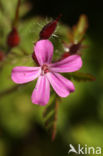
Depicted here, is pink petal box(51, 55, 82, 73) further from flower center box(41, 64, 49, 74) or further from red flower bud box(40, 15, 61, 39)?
red flower bud box(40, 15, 61, 39)

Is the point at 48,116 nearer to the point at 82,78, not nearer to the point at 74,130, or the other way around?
the point at 82,78

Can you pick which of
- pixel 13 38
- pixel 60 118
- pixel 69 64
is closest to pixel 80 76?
pixel 69 64

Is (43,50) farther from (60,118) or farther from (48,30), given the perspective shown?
(60,118)

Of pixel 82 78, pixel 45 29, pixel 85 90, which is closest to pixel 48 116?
pixel 82 78

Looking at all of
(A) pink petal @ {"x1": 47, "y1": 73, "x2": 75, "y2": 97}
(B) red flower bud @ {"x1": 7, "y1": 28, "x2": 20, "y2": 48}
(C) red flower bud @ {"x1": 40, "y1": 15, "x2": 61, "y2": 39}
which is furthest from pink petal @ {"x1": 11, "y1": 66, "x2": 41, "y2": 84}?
(B) red flower bud @ {"x1": 7, "y1": 28, "x2": 20, "y2": 48}

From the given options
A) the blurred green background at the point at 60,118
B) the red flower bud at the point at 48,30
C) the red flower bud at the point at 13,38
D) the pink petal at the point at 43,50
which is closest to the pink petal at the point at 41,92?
the pink petal at the point at 43,50

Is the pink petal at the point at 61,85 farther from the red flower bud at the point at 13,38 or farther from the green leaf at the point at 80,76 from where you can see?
the red flower bud at the point at 13,38
